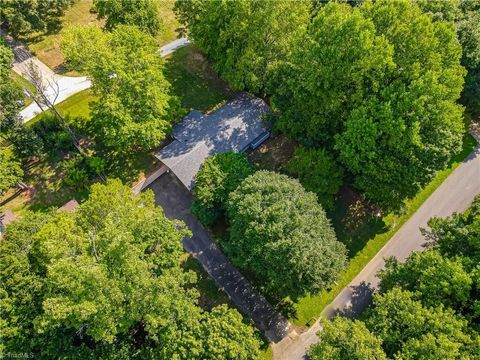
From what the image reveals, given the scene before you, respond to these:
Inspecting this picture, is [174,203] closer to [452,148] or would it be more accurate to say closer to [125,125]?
[125,125]

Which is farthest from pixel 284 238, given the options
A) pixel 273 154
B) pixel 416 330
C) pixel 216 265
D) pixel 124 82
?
pixel 124 82

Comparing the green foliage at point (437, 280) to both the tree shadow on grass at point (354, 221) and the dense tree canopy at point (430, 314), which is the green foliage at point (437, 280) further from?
the tree shadow on grass at point (354, 221)

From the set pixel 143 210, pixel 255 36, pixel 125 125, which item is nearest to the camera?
pixel 143 210

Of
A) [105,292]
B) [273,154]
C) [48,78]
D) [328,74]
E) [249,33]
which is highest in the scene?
[249,33]

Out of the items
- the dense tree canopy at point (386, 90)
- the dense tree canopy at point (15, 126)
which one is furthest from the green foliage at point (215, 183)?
the dense tree canopy at point (15, 126)

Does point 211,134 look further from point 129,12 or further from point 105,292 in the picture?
point 105,292

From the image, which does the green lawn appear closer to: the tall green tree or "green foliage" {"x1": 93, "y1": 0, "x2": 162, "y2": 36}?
"green foliage" {"x1": 93, "y1": 0, "x2": 162, "y2": 36}

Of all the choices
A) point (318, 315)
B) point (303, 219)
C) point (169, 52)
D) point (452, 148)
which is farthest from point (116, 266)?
point (169, 52)
